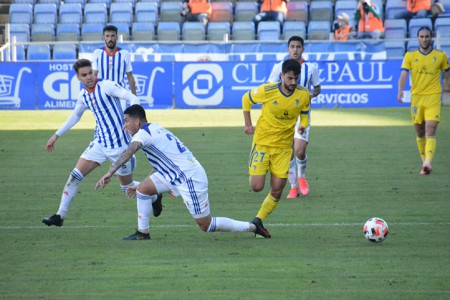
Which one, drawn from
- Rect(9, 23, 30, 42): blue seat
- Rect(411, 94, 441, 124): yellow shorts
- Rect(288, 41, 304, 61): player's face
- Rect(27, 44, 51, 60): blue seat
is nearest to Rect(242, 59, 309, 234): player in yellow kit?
Rect(288, 41, 304, 61): player's face

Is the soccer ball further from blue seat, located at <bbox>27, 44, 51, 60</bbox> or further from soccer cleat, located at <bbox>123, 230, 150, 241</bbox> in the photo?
blue seat, located at <bbox>27, 44, 51, 60</bbox>

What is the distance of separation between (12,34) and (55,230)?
19.9m

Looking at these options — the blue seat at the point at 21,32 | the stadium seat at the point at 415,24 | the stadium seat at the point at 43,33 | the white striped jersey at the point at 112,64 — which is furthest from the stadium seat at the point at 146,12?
the white striped jersey at the point at 112,64

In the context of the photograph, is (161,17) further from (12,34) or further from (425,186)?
(425,186)

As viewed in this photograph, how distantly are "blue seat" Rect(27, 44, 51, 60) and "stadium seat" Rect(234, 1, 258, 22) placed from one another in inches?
238

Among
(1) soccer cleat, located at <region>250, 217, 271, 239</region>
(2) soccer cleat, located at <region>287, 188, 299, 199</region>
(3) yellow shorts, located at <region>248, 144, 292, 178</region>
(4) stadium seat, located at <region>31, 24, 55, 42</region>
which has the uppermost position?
(4) stadium seat, located at <region>31, 24, 55, 42</region>

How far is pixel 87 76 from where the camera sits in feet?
33.6

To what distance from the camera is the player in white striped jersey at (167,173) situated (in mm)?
8734

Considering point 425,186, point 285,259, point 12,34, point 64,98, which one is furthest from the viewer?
point 12,34

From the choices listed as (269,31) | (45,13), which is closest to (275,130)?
(269,31)

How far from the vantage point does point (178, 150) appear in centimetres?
886

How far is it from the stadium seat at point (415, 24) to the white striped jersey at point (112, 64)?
15.5 metres

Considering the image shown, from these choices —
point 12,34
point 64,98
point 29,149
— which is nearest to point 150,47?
point 64,98

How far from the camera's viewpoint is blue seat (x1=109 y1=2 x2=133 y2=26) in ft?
95.3
